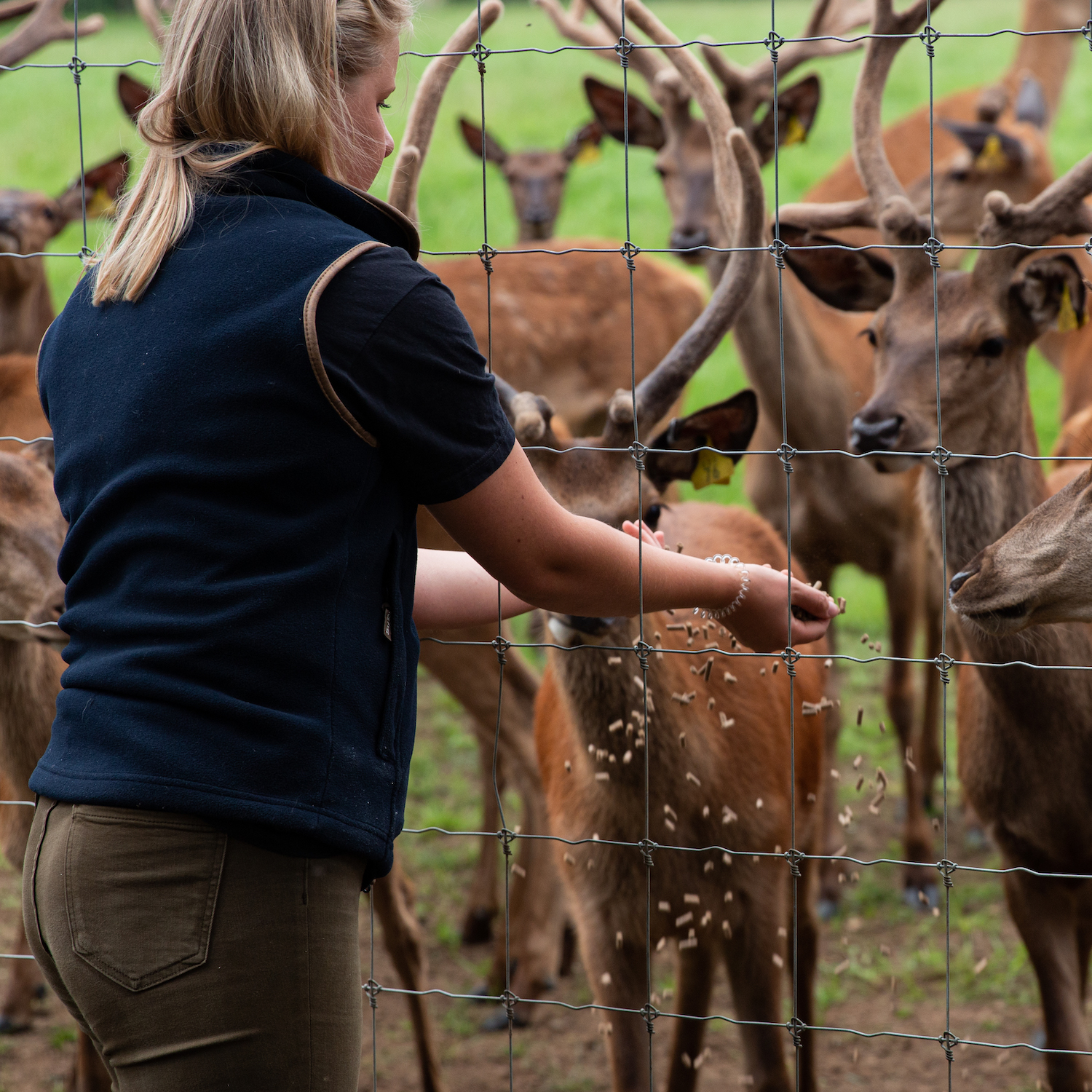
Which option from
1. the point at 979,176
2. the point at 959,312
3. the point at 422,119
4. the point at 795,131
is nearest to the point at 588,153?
the point at 795,131

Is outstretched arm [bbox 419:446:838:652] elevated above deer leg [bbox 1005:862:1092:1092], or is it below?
above

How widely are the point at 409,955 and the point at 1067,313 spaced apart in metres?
2.39

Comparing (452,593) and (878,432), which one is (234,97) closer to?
(452,593)

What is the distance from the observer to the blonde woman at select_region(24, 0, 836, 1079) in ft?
5.01

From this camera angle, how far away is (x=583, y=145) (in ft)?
28.6

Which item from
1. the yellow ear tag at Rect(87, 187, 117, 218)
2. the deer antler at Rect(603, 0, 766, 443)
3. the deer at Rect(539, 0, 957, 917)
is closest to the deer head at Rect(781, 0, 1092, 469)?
the deer antler at Rect(603, 0, 766, 443)

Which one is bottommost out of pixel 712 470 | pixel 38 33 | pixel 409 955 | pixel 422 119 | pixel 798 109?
pixel 409 955

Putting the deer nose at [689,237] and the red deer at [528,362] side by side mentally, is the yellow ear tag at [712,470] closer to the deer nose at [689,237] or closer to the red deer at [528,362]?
the red deer at [528,362]

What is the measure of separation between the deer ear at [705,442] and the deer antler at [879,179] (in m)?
0.62

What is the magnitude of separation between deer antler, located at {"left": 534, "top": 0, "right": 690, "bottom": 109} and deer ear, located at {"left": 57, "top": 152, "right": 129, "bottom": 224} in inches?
74.8

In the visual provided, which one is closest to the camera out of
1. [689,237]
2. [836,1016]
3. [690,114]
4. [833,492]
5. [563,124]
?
[836,1016]

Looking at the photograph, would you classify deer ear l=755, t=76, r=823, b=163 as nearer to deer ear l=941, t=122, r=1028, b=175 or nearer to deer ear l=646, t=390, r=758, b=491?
deer ear l=941, t=122, r=1028, b=175

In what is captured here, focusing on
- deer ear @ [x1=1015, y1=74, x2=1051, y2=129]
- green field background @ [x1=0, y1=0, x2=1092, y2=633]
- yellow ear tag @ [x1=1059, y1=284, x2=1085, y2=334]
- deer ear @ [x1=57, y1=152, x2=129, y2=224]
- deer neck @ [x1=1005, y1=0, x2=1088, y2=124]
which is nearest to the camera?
yellow ear tag @ [x1=1059, y1=284, x2=1085, y2=334]

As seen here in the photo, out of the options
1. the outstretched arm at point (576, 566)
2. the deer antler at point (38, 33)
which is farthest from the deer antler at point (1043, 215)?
the deer antler at point (38, 33)
